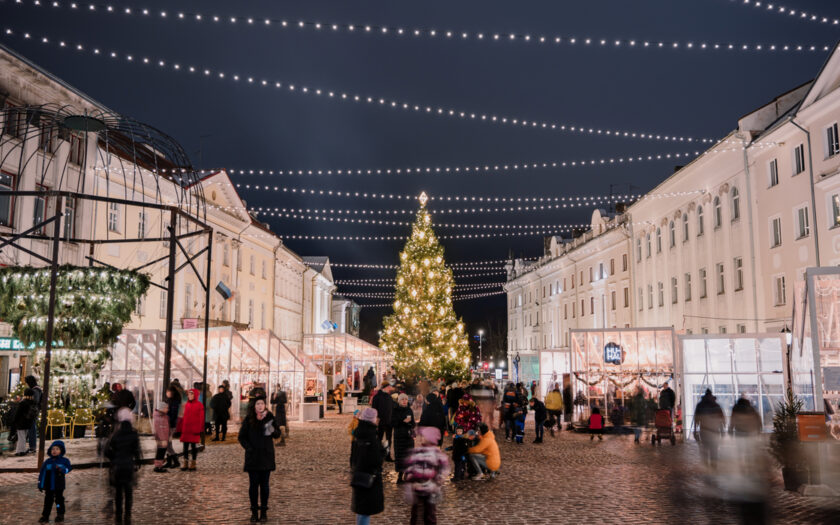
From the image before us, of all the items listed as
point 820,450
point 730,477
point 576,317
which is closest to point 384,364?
point 576,317

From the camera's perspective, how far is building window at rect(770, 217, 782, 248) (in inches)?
1145

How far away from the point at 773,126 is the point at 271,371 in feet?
74.0

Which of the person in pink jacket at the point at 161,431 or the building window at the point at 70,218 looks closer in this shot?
the person in pink jacket at the point at 161,431

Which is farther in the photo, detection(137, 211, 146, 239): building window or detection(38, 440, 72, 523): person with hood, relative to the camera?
detection(137, 211, 146, 239): building window

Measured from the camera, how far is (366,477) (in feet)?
25.5

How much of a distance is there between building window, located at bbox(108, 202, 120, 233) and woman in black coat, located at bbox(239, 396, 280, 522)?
22304 millimetres

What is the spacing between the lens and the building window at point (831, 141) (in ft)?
84.0

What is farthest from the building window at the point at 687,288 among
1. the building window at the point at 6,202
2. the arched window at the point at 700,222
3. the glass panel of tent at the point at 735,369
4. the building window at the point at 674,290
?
the building window at the point at 6,202

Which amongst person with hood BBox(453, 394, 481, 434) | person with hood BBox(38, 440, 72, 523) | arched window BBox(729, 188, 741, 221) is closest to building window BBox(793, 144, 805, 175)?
arched window BBox(729, 188, 741, 221)

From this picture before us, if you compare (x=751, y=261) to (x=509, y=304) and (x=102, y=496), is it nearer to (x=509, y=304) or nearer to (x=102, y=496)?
(x=102, y=496)

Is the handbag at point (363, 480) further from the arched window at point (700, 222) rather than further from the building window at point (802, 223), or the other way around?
the arched window at point (700, 222)

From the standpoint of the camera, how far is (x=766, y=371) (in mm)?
23578

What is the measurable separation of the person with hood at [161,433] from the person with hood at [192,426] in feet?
1.65

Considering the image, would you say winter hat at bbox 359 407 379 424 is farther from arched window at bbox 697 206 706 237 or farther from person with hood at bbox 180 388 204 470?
arched window at bbox 697 206 706 237
